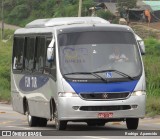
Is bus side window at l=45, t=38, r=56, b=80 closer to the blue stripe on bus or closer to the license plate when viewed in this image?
the blue stripe on bus

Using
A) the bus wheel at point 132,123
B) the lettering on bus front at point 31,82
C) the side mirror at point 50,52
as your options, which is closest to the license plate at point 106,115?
the bus wheel at point 132,123

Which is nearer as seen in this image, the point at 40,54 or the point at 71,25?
the point at 71,25

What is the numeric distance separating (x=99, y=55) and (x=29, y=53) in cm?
352

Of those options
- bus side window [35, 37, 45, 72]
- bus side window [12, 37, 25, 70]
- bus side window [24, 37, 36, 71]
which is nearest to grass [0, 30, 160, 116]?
bus side window [12, 37, 25, 70]

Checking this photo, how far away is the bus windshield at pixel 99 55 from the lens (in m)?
18.3

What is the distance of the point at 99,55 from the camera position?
18.6 metres

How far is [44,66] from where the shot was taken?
781 inches

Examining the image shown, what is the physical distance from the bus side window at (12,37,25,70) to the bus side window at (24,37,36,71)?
1.64ft

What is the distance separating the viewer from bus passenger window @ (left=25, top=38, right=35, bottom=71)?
21.2 metres

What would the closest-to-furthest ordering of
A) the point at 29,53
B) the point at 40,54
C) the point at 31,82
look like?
the point at 40,54 → the point at 31,82 → the point at 29,53

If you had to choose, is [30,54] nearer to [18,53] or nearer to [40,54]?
[40,54]

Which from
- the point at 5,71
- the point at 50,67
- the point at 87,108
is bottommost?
the point at 5,71

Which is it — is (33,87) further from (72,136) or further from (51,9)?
(51,9)

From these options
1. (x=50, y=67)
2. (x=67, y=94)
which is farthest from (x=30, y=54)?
(x=67, y=94)
